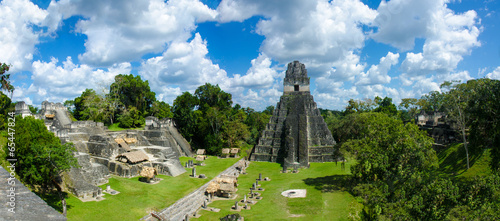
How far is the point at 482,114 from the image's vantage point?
1429 cm

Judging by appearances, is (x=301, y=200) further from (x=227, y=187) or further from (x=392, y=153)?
(x=392, y=153)

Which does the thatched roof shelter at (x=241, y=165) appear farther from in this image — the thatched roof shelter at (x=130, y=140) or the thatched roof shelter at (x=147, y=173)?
the thatched roof shelter at (x=130, y=140)

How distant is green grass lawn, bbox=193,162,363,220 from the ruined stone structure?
7255mm

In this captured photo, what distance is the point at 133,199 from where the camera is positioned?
17328mm

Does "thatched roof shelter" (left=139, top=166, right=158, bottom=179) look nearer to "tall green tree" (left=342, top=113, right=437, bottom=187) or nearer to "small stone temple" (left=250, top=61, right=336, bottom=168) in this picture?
"small stone temple" (left=250, top=61, right=336, bottom=168)

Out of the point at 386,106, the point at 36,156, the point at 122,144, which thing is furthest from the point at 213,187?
the point at 386,106

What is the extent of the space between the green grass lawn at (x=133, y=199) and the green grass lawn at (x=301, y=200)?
2926 mm

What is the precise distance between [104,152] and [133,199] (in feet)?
27.8

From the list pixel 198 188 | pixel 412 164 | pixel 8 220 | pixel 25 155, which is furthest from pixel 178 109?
pixel 8 220

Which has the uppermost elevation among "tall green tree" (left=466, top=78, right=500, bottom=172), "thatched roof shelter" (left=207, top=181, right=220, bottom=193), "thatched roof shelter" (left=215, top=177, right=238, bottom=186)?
"tall green tree" (left=466, top=78, right=500, bottom=172)

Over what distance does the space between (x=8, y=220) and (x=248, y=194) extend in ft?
58.1

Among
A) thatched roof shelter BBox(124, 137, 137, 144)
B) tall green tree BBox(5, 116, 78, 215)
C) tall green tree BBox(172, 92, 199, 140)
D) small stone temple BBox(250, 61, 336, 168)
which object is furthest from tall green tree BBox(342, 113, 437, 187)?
tall green tree BBox(172, 92, 199, 140)

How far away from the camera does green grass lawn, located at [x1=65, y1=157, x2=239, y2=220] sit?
14.7 m

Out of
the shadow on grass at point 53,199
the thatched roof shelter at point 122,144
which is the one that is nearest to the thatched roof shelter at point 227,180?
the shadow on grass at point 53,199
